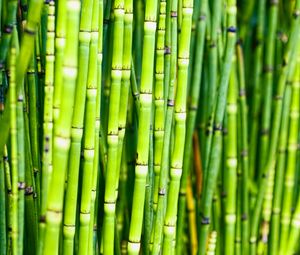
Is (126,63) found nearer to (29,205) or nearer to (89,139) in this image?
(89,139)

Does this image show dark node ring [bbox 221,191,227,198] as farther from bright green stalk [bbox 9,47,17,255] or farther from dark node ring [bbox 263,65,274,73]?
bright green stalk [bbox 9,47,17,255]

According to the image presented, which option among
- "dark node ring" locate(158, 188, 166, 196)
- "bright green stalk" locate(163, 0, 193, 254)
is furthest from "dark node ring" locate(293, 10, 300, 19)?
"dark node ring" locate(158, 188, 166, 196)

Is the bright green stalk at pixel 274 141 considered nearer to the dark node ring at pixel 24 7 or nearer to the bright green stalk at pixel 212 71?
the bright green stalk at pixel 212 71

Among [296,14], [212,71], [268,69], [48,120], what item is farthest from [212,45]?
[48,120]

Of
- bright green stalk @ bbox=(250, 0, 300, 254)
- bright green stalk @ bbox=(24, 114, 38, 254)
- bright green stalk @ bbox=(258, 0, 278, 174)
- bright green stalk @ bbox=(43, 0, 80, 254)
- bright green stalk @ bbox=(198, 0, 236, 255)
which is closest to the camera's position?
bright green stalk @ bbox=(43, 0, 80, 254)

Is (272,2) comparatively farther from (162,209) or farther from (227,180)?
(162,209)

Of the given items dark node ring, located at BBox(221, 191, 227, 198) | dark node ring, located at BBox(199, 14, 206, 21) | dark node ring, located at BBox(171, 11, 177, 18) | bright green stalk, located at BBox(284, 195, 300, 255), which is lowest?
bright green stalk, located at BBox(284, 195, 300, 255)

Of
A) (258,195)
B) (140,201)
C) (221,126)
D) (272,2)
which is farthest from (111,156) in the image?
(272,2)
